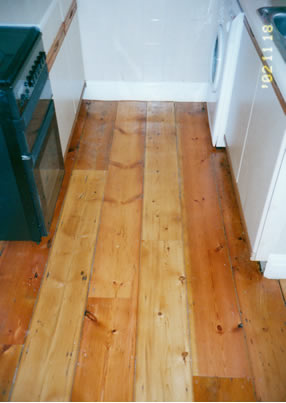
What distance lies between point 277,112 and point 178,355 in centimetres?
105

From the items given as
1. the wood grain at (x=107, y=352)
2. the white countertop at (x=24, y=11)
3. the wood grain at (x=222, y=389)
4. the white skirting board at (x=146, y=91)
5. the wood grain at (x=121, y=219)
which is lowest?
the wood grain at (x=121, y=219)

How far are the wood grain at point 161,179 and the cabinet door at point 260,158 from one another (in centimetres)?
42

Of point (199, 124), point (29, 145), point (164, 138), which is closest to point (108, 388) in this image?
point (29, 145)

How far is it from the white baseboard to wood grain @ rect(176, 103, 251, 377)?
7.3 inches

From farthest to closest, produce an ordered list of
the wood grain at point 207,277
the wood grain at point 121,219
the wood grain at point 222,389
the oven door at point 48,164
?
the wood grain at point 121,219 → the oven door at point 48,164 → the wood grain at point 207,277 → the wood grain at point 222,389

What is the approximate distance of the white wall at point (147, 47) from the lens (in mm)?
2689

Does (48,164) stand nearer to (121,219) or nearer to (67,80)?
(121,219)

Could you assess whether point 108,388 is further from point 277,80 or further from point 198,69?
point 198,69

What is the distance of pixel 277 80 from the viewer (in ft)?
5.04

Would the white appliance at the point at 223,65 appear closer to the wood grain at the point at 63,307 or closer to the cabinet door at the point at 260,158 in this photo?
the cabinet door at the point at 260,158

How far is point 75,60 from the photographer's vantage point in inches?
105

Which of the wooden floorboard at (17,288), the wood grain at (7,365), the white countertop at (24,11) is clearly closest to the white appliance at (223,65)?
the white countertop at (24,11)

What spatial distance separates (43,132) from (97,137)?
971 mm

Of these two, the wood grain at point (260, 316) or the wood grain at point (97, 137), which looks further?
the wood grain at point (97, 137)
